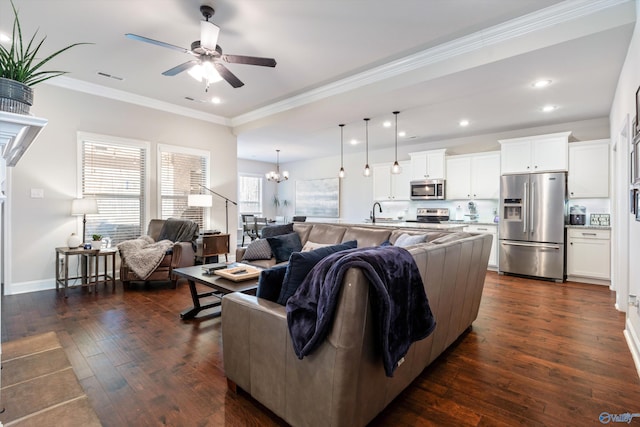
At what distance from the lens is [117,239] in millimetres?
4773

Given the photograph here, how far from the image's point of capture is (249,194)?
9.91m

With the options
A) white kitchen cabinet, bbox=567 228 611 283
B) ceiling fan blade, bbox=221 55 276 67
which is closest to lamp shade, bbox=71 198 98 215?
ceiling fan blade, bbox=221 55 276 67

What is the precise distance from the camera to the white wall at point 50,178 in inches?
156

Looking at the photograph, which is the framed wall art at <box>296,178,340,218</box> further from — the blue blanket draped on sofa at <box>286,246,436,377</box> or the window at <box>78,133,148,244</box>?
the blue blanket draped on sofa at <box>286,246,436,377</box>

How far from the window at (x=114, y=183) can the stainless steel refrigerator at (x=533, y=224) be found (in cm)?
607

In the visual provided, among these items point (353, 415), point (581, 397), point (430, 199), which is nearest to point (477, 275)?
point (581, 397)

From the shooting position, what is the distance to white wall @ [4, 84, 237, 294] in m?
3.97

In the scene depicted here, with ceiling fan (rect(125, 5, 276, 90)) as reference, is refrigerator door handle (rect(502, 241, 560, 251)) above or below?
below

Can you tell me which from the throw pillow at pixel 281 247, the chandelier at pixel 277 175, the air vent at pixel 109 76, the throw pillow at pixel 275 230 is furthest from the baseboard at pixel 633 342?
the chandelier at pixel 277 175

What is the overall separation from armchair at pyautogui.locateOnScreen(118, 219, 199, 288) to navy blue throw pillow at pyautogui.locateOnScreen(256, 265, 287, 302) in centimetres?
293

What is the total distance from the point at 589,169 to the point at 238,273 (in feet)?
17.9

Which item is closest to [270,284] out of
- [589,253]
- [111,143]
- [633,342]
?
[633,342]

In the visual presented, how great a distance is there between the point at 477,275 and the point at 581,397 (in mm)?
1028

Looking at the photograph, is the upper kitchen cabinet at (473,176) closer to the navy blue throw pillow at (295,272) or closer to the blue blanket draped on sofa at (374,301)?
the blue blanket draped on sofa at (374,301)
